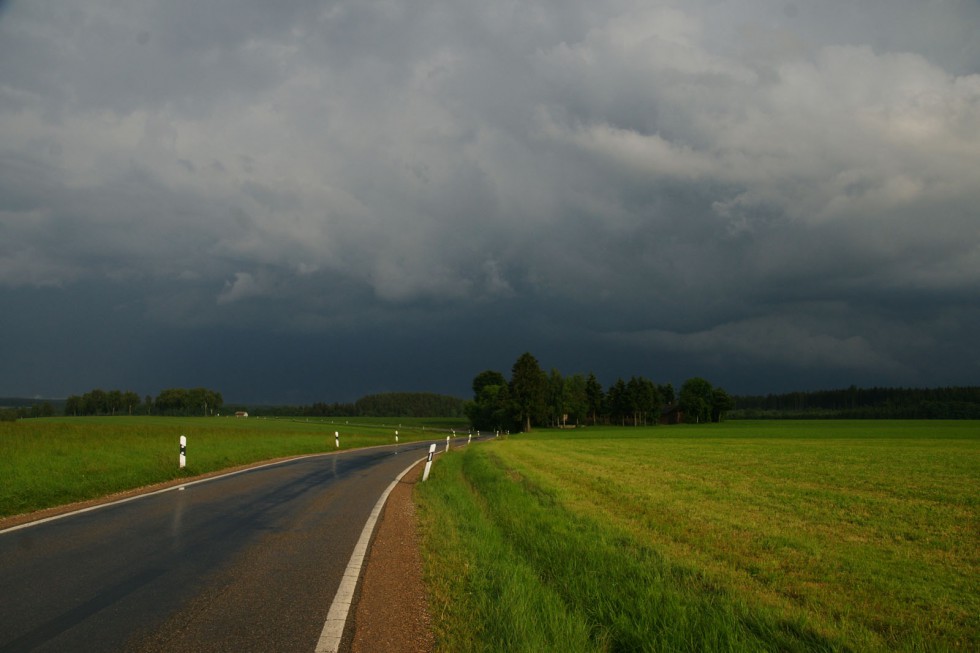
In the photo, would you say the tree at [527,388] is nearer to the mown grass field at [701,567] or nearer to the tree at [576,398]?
the tree at [576,398]

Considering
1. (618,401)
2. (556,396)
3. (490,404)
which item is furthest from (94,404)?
(618,401)

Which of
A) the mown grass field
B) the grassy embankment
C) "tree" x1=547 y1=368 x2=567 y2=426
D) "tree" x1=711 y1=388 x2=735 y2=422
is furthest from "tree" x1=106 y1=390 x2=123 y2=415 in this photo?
the mown grass field

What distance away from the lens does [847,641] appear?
18.0 feet

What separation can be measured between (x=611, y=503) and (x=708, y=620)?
8364 millimetres

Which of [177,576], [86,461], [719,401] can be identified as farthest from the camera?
[719,401]

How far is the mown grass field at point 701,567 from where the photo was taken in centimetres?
558

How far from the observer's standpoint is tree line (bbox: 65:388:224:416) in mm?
170750

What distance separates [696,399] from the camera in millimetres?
143000

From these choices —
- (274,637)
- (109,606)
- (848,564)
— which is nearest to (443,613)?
(274,637)

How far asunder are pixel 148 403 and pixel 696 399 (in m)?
159

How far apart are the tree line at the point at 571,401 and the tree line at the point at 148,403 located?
9527 centimetres

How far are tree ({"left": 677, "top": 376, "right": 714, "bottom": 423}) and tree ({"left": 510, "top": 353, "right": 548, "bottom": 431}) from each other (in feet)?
174

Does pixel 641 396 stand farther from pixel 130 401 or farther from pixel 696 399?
pixel 130 401

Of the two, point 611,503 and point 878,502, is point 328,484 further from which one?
point 878,502
